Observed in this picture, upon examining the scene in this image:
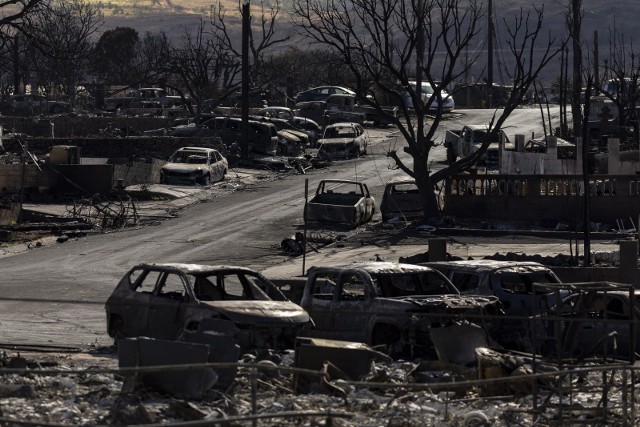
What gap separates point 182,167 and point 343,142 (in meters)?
10.7

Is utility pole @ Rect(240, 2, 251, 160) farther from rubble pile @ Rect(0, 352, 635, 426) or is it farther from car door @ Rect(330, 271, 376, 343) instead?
rubble pile @ Rect(0, 352, 635, 426)

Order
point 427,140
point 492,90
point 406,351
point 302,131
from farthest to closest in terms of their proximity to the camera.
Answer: point 492,90, point 302,131, point 427,140, point 406,351

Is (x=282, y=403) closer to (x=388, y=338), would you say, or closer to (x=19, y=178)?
(x=388, y=338)

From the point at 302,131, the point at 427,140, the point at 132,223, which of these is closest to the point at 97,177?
the point at 132,223

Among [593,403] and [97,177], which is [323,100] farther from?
[593,403]

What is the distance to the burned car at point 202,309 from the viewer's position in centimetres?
1673

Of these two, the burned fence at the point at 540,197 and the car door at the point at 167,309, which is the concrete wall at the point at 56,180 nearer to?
the burned fence at the point at 540,197

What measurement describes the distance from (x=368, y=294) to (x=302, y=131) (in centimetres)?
4261

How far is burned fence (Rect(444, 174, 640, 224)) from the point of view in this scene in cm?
3562

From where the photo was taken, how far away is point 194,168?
45188 millimetres

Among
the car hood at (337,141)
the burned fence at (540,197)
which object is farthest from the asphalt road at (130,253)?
the burned fence at (540,197)

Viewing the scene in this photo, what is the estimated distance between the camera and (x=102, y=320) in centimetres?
2164

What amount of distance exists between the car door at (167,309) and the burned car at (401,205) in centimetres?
1968

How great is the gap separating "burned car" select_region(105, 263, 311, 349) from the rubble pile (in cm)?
250
